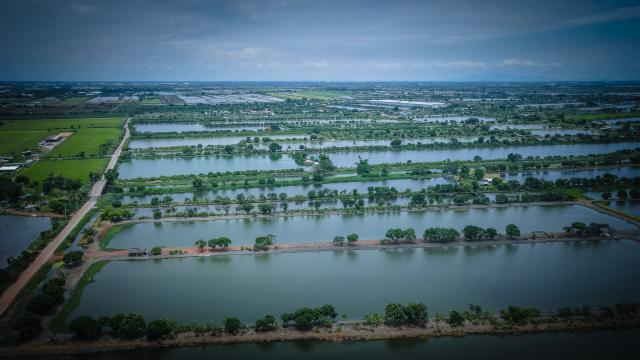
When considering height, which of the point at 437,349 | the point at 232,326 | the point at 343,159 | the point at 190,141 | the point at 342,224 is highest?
the point at 190,141

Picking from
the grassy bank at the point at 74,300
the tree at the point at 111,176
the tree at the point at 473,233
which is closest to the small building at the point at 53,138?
the tree at the point at 111,176

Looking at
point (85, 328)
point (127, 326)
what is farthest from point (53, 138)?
point (127, 326)

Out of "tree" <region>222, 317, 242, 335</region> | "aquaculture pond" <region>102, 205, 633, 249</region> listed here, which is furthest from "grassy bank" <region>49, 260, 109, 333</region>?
"tree" <region>222, 317, 242, 335</region>

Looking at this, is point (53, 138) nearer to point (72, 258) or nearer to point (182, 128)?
point (182, 128)

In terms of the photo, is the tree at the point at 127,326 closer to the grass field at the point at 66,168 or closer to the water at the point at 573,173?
the grass field at the point at 66,168

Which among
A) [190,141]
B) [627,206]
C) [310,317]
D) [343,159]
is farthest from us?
[190,141]

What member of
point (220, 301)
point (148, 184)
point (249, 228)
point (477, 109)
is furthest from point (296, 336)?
point (477, 109)

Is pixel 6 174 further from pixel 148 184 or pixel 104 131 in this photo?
pixel 104 131
